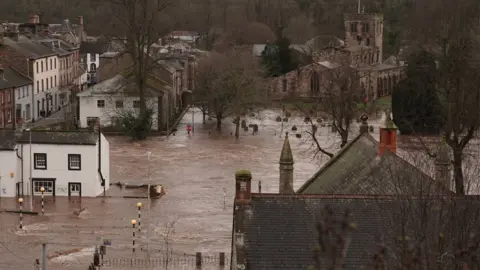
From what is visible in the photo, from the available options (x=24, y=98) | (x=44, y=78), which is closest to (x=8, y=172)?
(x=24, y=98)

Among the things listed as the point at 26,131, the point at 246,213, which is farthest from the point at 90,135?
the point at 246,213

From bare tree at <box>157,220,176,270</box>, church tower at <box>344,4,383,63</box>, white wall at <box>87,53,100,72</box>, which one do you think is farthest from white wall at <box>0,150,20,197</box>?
church tower at <box>344,4,383,63</box>

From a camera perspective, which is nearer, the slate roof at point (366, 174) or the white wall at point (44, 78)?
the slate roof at point (366, 174)

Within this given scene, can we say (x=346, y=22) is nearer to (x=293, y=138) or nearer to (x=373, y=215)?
(x=293, y=138)

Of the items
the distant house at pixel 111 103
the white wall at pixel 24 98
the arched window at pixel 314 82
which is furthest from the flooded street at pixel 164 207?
the arched window at pixel 314 82

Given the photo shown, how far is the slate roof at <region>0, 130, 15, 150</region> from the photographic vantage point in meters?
37.4

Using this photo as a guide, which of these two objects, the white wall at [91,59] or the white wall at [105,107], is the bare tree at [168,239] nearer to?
the white wall at [105,107]

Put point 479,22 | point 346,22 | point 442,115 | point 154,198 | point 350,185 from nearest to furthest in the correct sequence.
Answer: point 350,185 → point 154,198 → point 442,115 → point 479,22 → point 346,22

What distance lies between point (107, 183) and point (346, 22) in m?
65.8

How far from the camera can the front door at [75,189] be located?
3800 cm

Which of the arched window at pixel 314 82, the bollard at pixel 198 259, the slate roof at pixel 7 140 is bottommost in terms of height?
the bollard at pixel 198 259

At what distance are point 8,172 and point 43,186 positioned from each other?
1622mm

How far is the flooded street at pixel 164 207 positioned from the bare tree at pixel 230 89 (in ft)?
14.3

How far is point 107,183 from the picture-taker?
4016 cm
